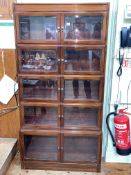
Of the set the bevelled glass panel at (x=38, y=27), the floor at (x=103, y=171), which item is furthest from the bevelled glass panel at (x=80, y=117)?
the bevelled glass panel at (x=38, y=27)

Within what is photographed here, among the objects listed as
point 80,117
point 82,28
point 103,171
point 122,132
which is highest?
point 82,28

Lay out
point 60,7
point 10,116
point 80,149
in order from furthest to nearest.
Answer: point 10,116 < point 80,149 < point 60,7

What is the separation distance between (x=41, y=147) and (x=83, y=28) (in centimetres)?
141

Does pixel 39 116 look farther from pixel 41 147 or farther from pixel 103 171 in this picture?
pixel 103 171

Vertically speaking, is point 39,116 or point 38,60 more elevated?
point 38,60

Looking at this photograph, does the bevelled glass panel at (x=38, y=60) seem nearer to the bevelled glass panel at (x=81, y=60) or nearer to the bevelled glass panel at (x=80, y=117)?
the bevelled glass panel at (x=81, y=60)

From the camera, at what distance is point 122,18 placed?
7.21 ft

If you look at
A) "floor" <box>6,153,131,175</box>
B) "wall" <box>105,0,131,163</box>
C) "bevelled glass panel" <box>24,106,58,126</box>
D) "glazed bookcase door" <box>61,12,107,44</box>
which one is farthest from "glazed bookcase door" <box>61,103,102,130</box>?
"glazed bookcase door" <box>61,12,107,44</box>

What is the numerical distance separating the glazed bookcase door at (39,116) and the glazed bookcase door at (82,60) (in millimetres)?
441

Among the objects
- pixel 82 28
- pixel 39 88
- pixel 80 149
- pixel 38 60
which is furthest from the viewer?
pixel 80 149

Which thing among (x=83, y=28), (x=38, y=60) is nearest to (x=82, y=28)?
(x=83, y=28)

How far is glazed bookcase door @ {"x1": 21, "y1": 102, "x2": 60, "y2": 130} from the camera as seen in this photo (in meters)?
2.34

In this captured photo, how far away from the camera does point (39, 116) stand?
2.46 meters

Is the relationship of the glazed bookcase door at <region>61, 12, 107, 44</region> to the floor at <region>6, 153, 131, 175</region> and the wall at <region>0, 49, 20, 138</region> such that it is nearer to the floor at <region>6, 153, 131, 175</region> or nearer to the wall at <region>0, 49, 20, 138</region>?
the wall at <region>0, 49, 20, 138</region>
